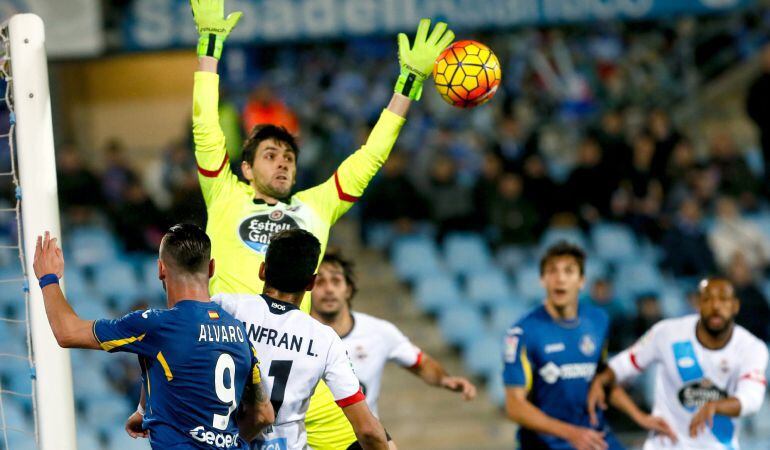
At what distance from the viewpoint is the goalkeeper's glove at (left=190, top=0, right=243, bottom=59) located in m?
6.06

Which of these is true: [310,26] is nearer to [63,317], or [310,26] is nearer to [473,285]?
[473,285]

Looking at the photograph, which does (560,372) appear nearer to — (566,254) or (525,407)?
(525,407)

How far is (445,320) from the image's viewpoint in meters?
13.6

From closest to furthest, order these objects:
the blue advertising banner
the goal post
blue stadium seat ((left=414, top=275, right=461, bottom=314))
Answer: the goal post → the blue advertising banner → blue stadium seat ((left=414, top=275, right=461, bottom=314))

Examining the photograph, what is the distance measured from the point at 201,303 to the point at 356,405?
0.84m

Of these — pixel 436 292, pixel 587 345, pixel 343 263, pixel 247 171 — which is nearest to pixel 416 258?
pixel 436 292

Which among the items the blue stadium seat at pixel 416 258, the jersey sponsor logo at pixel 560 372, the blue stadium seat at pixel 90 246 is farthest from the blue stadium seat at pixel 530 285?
the jersey sponsor logo at pixel 560 372

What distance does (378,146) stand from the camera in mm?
6363

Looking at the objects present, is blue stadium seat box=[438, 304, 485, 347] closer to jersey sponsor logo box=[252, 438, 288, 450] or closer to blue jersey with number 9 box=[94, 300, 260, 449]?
jersey sponsor logo box=[252, 438, 288, 450]

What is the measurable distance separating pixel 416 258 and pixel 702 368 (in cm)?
631

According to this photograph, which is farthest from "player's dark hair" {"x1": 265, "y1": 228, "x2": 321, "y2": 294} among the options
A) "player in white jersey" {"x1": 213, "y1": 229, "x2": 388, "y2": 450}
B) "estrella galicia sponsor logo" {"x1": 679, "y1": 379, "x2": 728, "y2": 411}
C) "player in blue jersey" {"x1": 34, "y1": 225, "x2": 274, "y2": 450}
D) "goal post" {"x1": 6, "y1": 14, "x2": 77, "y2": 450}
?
"estrella galicia sponsor logo" {"x1": 679, "y1": 379, "x2": 728, "y2": 411}

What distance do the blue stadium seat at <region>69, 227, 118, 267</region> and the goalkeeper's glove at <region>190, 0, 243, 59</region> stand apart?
7.73 metres

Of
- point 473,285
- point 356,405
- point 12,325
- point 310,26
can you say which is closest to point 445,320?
point 473,285

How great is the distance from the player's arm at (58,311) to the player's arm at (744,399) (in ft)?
13.5
